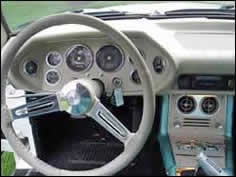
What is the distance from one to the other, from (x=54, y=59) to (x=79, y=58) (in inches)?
5.3

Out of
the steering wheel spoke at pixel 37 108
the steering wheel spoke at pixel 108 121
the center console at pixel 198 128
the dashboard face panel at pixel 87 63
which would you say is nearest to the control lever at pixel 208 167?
the center console at pixel 198 128

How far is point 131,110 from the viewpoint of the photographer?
8.45 feet

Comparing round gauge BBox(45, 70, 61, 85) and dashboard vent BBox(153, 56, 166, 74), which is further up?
dashboard vent BBox(153, 56, 166, 74)

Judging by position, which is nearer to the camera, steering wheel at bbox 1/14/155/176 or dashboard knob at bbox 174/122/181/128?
steering wheel at bbox 1/14/155/176

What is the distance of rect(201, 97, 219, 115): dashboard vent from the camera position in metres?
2.42

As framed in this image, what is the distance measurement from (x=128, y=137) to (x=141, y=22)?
2.63 feet

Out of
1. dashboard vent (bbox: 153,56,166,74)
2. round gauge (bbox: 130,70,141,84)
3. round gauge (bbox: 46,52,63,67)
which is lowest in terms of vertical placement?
round gauge (bbox: 130,70,141,84)

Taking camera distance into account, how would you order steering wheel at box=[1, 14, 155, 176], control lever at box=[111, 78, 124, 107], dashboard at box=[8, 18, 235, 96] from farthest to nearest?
dashboard at box=[8, 18, 235, 96]
control lever at box=[111, 78, 124, 107]
steering wheel at box=[1, 14, 155, 176]

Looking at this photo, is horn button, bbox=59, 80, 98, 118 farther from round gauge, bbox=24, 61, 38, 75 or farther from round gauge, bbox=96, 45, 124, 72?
round gauge, bbox=24, 61, 38, 75

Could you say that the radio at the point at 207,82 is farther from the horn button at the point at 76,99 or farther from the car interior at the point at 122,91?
the horn button at the point at 76,99

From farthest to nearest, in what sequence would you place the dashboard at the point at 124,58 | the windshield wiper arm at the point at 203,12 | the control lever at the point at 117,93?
the windshield wiper arm at the point at 203,12 < the dashboard at the point at 124,58 < the control lever at the point at 117,93

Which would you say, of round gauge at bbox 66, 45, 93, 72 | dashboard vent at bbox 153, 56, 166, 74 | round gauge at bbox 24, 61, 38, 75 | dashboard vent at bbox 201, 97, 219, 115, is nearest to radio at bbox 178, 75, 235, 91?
dashboard vent at bbox 153, 56, 166, 74

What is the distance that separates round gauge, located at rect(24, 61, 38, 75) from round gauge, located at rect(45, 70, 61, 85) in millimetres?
68

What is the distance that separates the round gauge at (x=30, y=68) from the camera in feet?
7.34
